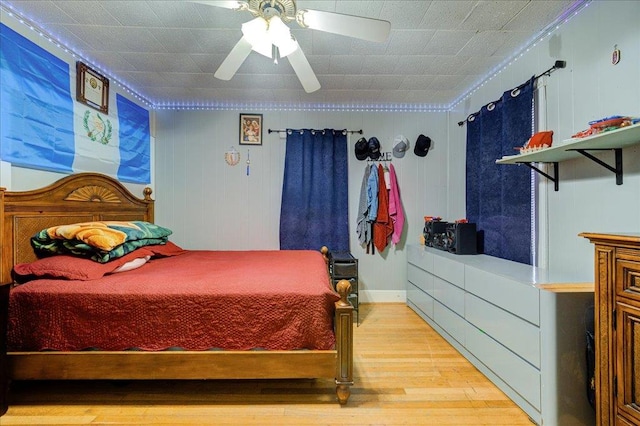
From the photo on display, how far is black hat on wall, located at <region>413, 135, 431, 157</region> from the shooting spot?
3.63m

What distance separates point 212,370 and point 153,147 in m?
2.92

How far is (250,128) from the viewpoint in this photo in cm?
Answer: 365

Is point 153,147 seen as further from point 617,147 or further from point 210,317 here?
point 617,147

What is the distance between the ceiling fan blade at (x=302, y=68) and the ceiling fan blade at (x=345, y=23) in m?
0.25

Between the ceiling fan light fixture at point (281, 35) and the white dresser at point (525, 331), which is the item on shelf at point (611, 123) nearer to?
the white dresser at point (525, 331)

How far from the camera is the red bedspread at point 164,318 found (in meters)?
1.67

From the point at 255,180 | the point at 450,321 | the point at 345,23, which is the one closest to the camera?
the point at 345,23

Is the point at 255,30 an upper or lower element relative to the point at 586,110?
upper

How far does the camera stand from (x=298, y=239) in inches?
143

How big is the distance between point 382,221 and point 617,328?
7.99ft

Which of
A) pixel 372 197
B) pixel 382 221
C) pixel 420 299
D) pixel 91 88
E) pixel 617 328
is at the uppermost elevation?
pixel 91 88

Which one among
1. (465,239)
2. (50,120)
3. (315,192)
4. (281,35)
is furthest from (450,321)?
(50,120)

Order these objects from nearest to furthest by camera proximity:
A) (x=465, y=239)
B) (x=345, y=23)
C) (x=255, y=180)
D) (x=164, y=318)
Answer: (x=345, y=23)
(x=164, y=318)
(x=465, y=239)
(x=255, y=180)

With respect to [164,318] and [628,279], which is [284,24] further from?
[628,279]
